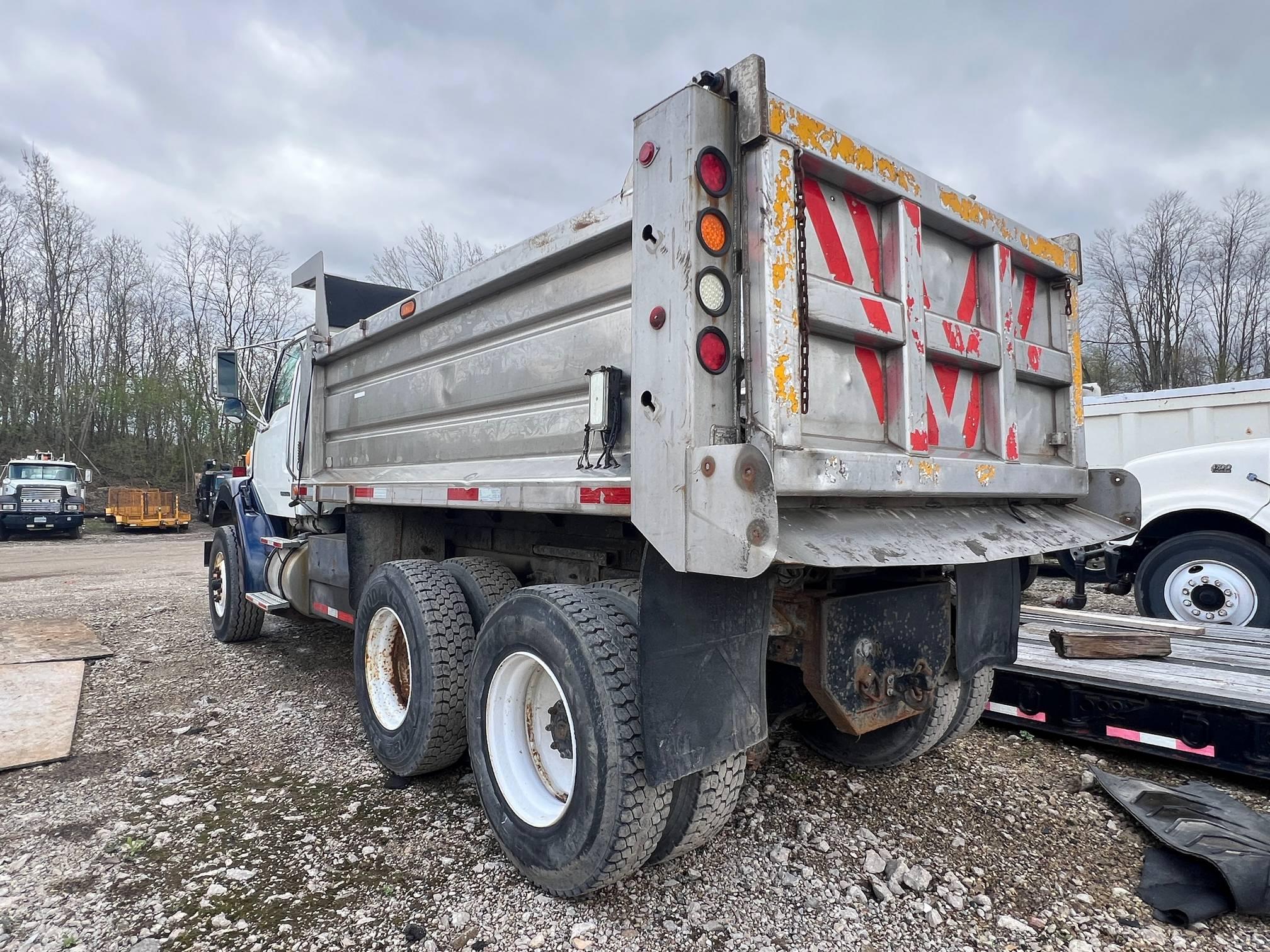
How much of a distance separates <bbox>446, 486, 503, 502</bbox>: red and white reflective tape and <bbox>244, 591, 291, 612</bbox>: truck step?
2.68m

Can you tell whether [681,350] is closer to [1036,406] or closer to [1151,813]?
[1036,406]

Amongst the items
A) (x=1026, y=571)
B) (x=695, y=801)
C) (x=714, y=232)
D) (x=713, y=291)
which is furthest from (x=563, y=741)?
(x=1026, y=571)

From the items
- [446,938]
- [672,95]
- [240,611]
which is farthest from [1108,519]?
[240,611]

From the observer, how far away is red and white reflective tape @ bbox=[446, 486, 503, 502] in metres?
2.85

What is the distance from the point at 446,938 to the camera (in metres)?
2.22

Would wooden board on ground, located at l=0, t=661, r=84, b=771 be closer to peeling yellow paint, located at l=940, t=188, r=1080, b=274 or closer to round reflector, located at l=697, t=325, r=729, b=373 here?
round reflector, located at l=697, t=325, r=729, b=373

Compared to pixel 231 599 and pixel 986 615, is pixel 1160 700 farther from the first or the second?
pixel 231 599

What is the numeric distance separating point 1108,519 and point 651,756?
2597 mm

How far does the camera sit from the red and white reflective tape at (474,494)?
2.85m

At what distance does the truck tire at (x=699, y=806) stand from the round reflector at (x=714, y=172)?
1732 mm

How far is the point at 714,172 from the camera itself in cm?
203

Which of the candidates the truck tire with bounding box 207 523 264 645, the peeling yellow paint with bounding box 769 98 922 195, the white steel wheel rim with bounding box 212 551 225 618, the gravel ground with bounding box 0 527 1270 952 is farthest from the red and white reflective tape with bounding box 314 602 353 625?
the peeling yellow paint with bounding box 769 98 922 195

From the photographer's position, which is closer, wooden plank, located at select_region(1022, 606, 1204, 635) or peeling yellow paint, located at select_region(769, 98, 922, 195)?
peeling yellow paint, located at select_region(769, 98, 922, 195)

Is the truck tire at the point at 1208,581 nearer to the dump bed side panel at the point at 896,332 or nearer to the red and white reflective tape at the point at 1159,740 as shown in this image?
the red and white reflective tape at the point at 1159,740
